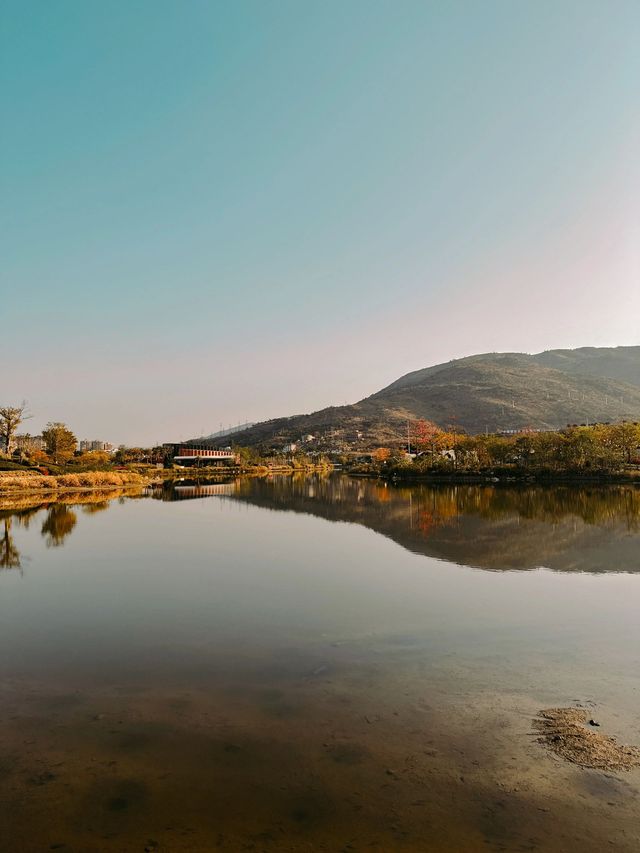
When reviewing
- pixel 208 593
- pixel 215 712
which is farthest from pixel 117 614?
pixel 215 712

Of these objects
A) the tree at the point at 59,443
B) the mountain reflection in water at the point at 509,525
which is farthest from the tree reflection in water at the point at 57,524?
the tree at the point at 59,443

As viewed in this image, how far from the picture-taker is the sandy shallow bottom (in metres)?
5.40

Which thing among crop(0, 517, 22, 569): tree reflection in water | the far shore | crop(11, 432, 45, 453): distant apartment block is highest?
crop(11, 432, 45, 453): distant apartment block

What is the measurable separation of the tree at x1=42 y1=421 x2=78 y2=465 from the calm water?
65.3m

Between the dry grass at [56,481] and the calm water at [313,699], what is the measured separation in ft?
132

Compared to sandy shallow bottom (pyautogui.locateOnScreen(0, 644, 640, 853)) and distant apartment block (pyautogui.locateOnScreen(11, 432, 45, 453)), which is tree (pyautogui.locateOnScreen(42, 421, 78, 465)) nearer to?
distant apartment block (pyautogui.locateOnScreen(11, 432, 45, 453))

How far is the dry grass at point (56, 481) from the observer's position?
187ft

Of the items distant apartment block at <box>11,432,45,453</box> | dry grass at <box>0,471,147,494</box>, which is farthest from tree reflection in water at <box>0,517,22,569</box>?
distant apartment block at <box>11,432,45,453</box>

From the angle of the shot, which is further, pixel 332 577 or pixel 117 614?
pixel 332 577

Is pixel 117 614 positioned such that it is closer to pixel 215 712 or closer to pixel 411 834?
pixel 215 712

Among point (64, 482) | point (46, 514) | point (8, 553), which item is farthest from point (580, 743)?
point (64, 482)

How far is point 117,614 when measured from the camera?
1438 cm

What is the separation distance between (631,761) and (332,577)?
1278 centimetres

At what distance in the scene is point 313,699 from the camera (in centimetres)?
879
